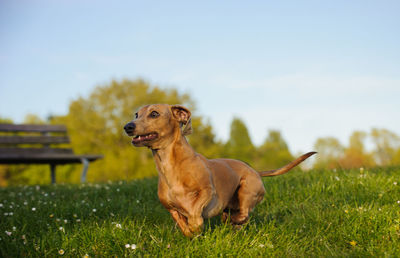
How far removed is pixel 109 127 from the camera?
2498 centimetres

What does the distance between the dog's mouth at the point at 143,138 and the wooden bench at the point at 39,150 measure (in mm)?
6763

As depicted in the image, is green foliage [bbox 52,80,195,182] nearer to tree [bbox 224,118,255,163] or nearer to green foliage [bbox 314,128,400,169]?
tree [bbox 224,118,255,163]

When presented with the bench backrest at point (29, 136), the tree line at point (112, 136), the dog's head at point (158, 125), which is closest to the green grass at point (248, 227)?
the dog's head at point (158, 125)

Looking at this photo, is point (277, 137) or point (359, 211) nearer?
point (359, 211)

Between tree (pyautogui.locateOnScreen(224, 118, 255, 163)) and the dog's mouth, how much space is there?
23.6 metres

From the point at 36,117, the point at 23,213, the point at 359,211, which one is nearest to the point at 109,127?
the point at 36,117

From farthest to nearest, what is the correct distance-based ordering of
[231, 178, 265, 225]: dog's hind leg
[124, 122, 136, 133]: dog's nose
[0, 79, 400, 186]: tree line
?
[0, 79, 400, 186]: tree line → [231, 178, 265, 225]: dog's hind leg → [124, 122, 136, 133]: dog's nose

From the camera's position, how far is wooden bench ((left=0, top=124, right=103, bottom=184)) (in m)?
8.70


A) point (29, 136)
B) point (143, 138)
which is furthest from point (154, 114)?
point (29, 136)

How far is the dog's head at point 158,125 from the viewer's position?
2617 mm

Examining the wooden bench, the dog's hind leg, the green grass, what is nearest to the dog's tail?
the dog's hind leg

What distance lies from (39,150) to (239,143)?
2043 centimetres

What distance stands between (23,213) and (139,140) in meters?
2.27

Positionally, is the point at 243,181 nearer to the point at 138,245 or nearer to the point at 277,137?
the point at 138,245
